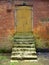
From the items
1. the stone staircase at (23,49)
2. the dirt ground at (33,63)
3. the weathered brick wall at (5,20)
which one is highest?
the weathered brick wall at (5,20)


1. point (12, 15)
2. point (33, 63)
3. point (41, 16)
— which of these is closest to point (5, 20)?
point (12, 15)

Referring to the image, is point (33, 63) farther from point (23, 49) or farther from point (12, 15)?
point (12, 15)

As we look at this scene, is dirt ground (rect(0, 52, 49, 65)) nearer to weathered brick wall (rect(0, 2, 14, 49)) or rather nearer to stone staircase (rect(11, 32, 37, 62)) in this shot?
stone staircase (rect(11, 32, 37, 62))

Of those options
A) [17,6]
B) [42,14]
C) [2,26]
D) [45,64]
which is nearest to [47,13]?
[42,14]

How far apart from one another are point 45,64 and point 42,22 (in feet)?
→ 12.4

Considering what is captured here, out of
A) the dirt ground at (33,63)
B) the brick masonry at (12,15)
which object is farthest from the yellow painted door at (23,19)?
the dirt ground at (33,63)

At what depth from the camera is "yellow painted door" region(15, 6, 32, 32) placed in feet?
54.6

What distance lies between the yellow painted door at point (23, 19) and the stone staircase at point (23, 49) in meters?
0.55

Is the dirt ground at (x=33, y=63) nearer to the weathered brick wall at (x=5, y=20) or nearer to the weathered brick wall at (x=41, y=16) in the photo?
the weathered brick wall at (x=5, y=20)

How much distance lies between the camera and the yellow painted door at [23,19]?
16.7m

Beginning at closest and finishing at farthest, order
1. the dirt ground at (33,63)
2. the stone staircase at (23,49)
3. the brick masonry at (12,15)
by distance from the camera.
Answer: the dirt ground at (33,63) → the stone staircase at (23,49) → the brick masonry at (12,15)

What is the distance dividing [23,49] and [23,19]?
2.22m

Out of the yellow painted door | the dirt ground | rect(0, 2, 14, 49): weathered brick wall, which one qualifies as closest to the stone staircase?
the dirt ground

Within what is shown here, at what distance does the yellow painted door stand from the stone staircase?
1.81 ft
